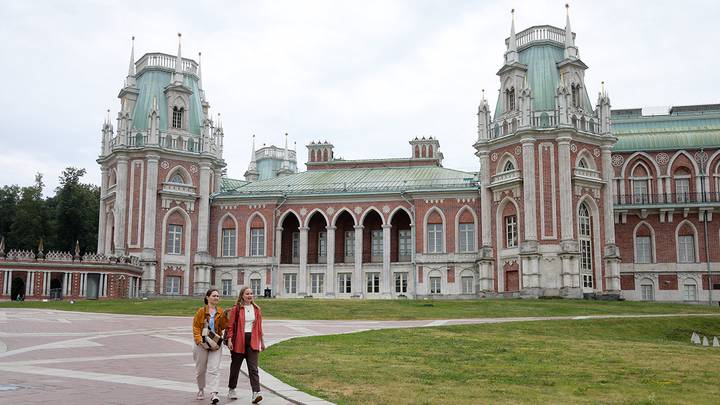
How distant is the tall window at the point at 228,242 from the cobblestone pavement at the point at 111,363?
105 ft

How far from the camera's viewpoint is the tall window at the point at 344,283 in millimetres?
63094

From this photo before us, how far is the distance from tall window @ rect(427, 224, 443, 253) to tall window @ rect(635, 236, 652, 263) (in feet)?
51.8

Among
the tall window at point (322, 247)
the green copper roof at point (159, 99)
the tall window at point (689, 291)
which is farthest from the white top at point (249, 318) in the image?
the tall window at point (689, 291)

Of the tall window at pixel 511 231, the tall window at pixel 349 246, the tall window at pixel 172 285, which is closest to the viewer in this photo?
the tall window at pixel 511 231

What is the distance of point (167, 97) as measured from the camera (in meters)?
63.3

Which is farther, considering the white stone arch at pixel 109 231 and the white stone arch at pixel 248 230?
the white stone arch at pixel 248 230

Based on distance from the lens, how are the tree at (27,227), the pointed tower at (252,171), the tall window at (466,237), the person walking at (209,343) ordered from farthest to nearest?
the pointed tower at (252,171), the tree at (27,227), the tall window at (466,237), the person walking at (209,343)

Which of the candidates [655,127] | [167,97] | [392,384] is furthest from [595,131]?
[392,384]

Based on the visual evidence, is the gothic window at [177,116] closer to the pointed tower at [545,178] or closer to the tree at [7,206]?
the tree at [7,206]

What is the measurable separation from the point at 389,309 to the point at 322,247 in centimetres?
2756

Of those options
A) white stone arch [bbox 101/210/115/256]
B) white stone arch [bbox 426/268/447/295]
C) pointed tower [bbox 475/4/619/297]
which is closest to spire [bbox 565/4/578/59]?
pointed tower [bbox 475/4/619/297]

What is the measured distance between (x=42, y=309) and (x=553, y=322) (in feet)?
92.1

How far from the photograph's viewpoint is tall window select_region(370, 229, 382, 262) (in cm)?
6494

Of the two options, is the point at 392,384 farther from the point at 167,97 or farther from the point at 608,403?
the point at 167,97
